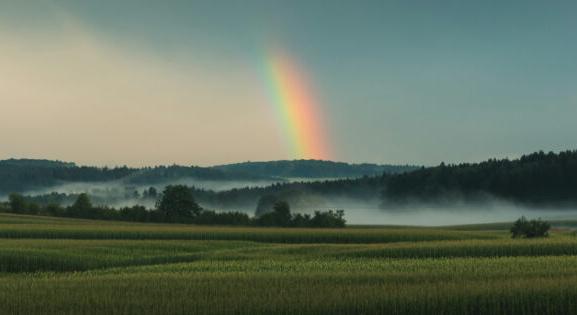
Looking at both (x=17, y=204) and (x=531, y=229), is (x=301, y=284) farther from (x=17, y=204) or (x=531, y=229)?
(x=17, y=204)

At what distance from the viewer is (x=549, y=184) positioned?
162 m

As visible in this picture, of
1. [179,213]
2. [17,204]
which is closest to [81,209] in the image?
[17,204]

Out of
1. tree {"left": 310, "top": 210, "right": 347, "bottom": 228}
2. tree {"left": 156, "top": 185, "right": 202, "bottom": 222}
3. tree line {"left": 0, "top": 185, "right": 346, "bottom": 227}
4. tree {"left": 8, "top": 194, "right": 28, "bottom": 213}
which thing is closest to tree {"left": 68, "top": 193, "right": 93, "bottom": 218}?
tree line {"left": 0, "top": 185, "right": 346, "bottom": 227}

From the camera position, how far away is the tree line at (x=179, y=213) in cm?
9406

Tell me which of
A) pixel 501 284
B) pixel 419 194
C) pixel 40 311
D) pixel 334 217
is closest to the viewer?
pixel 40 311

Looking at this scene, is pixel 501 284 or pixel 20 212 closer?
pixel 501 284

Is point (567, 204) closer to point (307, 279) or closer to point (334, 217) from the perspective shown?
point (334, 217)

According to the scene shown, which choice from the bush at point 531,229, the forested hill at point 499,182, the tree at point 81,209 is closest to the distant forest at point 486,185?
the forested hill at point 499,182

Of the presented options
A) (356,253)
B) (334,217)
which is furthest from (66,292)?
(334,217)

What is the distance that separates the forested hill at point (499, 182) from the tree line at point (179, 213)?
82599 millimetres

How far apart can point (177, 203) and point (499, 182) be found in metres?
98.3

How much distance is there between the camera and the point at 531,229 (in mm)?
54688

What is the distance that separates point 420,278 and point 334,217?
74.5 meters

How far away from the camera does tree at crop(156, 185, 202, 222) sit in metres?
103
